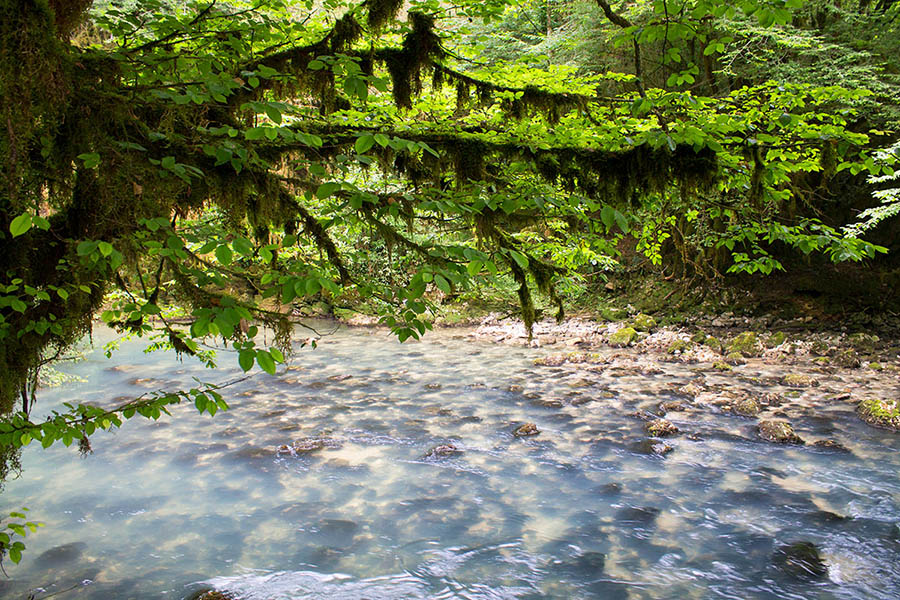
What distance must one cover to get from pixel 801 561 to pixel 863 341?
8.02 meters

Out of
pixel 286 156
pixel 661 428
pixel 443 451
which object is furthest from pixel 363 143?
pixel 661 428

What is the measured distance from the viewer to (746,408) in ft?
24.5

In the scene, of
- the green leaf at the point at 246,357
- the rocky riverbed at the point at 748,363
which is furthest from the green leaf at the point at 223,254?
the rocky riverbed at the point at 748,363

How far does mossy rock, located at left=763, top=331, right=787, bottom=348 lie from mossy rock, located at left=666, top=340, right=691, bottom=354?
1492mm

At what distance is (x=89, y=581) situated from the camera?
→ 408 cm

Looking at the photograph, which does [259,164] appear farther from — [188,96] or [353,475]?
[353,475]

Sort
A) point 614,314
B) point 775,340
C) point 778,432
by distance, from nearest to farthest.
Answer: point 778,432
point 775,340
point 614,314

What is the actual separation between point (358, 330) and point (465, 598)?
36.6ft

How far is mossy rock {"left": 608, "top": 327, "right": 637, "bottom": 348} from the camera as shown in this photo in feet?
38.9

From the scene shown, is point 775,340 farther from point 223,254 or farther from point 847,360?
point 223,254

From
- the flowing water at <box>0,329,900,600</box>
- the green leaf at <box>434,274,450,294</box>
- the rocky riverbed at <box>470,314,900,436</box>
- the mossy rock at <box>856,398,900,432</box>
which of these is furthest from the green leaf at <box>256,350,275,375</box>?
the mossy rock at <box>856,398,900,432</box>

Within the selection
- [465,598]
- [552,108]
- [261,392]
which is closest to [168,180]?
[552,108]

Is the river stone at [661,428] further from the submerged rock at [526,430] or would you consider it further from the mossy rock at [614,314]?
the mossy rock at [614,314]

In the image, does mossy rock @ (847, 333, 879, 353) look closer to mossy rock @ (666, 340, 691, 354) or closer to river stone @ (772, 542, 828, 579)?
mossy rock @ (666, 340, 691, 354)
